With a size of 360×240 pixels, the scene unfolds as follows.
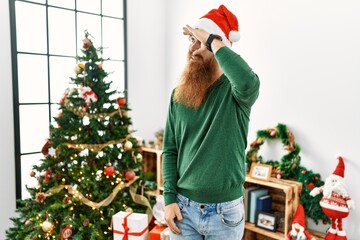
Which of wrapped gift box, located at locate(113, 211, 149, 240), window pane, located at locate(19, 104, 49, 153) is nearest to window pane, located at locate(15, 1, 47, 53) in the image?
window pane, located at locate(19, 104, 49, 153)

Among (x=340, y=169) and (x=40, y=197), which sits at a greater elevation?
(x=340, y=169)

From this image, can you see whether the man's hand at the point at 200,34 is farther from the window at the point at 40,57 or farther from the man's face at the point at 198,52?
the window at the point at 40,57

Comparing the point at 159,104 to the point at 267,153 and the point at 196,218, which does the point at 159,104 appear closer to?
the point at 267,153

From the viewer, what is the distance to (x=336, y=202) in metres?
2.08

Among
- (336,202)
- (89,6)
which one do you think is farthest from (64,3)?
(336,202)

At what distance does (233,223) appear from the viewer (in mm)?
1207

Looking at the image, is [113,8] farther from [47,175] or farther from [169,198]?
[169,198]

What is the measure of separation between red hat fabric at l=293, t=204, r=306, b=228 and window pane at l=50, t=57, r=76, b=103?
2.06 metres

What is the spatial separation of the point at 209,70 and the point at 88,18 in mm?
2063

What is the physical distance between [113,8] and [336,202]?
98.8 inches

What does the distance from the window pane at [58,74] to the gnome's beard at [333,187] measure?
215 centimetres

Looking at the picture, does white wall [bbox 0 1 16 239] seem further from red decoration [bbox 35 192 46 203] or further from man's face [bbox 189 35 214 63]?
man's face [bbox 189 35 214 63]

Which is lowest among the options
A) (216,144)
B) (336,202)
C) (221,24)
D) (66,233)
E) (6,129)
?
(66,233)

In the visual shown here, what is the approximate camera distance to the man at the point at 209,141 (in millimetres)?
1181
